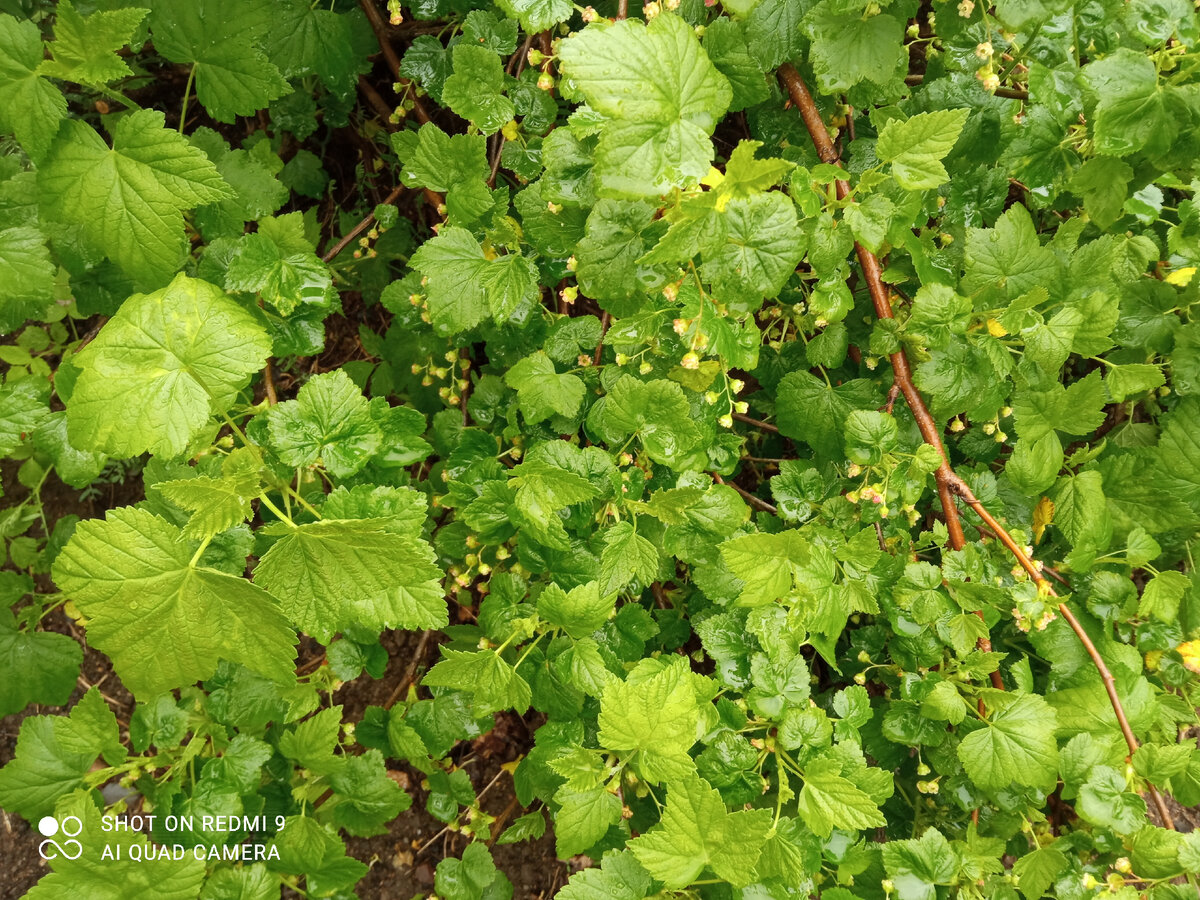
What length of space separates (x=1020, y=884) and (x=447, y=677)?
1.21 meters

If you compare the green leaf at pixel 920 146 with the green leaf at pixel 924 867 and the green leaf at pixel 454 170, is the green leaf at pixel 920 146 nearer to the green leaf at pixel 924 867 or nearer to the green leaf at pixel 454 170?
the green leaf at pixel 454 170

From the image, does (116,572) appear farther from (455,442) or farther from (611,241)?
(611,241)

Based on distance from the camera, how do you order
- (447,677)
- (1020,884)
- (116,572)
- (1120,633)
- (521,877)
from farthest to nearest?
(521,877), (1120,633), (1020,884), (447,677), (116,572)

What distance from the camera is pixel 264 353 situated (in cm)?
117

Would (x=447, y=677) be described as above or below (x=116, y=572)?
below

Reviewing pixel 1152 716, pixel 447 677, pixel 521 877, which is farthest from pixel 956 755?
pixel 521 877

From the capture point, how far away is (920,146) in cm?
118

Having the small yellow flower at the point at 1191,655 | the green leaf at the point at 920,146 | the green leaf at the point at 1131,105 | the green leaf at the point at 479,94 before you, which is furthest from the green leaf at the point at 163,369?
the small yellow flower at the point at 1191,655

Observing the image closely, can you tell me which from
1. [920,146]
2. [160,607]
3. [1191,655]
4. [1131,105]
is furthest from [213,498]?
[1191,655]

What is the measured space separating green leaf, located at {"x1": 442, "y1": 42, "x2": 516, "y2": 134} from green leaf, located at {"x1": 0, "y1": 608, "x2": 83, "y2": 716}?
63.8 inches

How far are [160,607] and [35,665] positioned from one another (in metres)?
1.12

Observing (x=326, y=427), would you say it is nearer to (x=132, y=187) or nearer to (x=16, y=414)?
(x=132, y=187)

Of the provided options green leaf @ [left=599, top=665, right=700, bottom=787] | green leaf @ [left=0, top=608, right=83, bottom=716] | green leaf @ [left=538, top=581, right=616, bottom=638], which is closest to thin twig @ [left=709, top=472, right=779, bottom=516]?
green leaf @ [left=538, top=581, right=616, bottom=638]

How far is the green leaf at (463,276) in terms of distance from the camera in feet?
4.53
